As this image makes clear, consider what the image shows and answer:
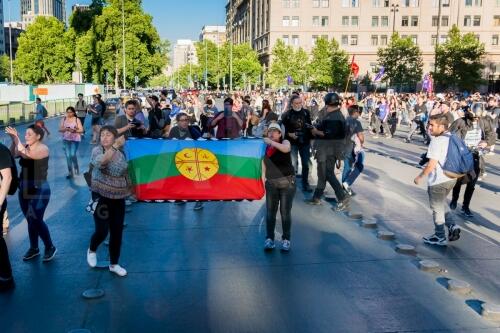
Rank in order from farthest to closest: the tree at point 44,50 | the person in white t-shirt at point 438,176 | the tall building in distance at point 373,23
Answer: the tall building in distance at point 373,23 < the tree at point 44,50 < the person in white t-shirt at point 438,176

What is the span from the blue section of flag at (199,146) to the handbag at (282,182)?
722 mm

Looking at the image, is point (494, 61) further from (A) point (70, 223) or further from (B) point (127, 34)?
(A) point (70, 223)

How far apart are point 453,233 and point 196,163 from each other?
3.72m

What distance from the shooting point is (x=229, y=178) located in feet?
25.4

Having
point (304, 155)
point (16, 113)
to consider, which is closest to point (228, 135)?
point (304, 155)

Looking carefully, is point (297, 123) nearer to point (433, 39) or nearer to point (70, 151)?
point (70, 151)

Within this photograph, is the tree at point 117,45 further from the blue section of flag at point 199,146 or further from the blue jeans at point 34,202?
the blue jeans at point 34,202

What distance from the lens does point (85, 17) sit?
6316 cm

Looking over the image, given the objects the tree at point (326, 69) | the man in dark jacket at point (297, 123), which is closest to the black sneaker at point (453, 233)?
the man in dark jacket at point (297, 123)

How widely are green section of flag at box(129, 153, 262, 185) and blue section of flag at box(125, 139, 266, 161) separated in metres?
0.06

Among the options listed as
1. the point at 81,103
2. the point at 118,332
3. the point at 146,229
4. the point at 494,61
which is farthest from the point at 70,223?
the point at 494,61

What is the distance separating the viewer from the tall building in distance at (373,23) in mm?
92250

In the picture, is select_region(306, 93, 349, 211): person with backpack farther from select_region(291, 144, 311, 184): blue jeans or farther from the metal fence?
the metal fence

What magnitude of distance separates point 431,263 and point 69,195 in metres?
7.24
